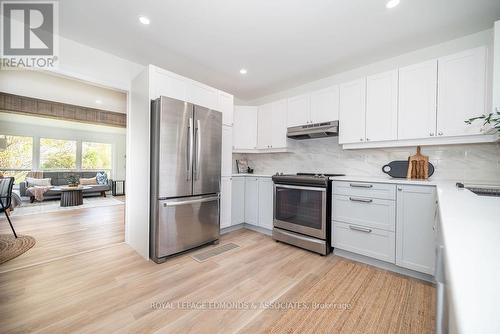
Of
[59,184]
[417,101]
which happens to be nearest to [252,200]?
[417,101]

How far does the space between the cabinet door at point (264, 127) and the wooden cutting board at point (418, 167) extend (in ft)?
6.73

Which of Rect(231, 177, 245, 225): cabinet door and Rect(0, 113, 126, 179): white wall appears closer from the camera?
Rect(231, 177, 245, 225): cabinet door

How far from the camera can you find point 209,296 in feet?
5.75

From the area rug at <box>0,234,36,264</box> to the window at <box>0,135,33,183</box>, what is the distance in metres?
4.70

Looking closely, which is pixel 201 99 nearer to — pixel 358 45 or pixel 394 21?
pixel 358 45

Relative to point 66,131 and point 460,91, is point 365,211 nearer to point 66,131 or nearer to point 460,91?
point 460,91

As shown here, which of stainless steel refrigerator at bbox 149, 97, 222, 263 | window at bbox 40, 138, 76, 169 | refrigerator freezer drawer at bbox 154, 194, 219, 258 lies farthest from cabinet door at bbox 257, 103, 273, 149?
window at bbox 40, 138, 76, 169

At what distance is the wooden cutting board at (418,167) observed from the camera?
2.43 metres

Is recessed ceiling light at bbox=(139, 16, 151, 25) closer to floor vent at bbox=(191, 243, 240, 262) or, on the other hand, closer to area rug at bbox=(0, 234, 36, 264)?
floor vent at bbox=(191, 243, 240, 262)

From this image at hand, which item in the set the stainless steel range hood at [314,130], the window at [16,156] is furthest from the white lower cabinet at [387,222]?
the window at [16,156]

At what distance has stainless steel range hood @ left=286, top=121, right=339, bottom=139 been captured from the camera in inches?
113

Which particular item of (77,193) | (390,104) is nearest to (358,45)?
(390,104)

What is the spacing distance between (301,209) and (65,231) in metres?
3.80

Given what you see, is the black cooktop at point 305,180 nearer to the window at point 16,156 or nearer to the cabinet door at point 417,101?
the cabinet door at point 417,101
